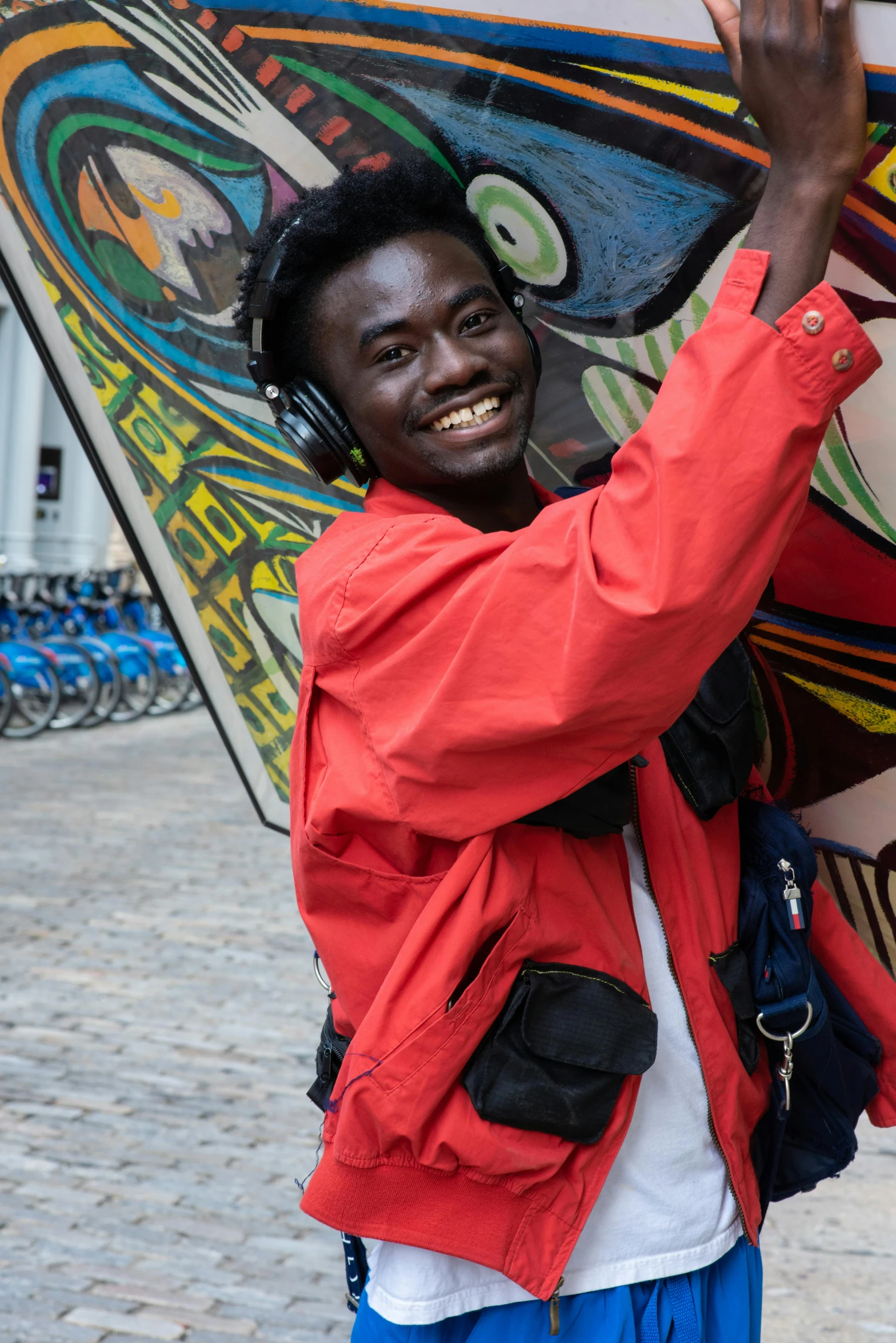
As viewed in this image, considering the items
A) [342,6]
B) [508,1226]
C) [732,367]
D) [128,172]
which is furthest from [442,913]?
[128,172]

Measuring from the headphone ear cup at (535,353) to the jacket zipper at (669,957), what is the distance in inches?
20.1

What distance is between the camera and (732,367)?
3.90 ft

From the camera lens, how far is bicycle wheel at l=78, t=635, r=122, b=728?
44.3 ft

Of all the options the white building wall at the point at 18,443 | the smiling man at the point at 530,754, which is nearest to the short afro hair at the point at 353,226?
the smiling man at the point at 530,754

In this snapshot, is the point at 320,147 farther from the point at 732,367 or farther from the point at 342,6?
the point at 732,367

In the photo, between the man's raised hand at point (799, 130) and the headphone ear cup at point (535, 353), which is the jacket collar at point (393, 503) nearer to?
the headphone ear cup at point (535, 353)

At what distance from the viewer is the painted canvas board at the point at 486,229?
1.49 m

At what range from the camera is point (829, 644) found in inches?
73.0

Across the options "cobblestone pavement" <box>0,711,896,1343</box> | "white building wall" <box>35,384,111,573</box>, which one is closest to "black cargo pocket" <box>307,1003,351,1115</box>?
"cobblestone pavement" <box>0,711,896,1343</box>

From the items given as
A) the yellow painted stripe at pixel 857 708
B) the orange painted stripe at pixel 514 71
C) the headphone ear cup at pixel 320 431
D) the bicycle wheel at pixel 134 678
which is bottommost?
the bicycle wheel at pixel 134 678

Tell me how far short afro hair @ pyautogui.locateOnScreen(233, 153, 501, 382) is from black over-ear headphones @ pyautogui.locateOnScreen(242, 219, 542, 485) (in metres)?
0.02

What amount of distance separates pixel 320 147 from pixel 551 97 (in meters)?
0.38

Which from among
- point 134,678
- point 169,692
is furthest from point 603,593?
point 169,692

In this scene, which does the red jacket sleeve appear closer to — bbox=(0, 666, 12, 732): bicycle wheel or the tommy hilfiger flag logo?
the tommy hilfiger flag logo
